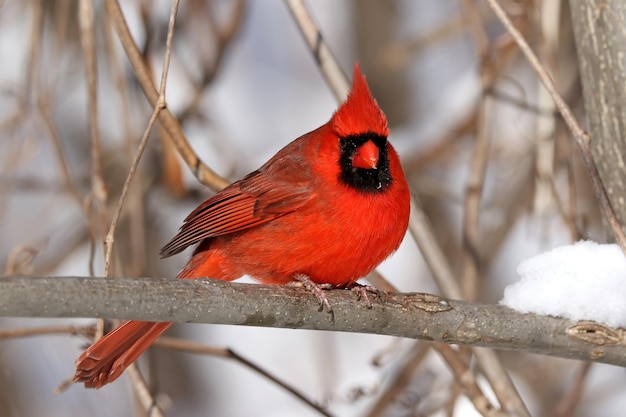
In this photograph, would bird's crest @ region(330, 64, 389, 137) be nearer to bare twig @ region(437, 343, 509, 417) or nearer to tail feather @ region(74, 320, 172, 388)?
bare twig @ region(437, 343, 509, 417)

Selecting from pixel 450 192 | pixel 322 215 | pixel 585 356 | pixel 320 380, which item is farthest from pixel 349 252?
pixel 450 192

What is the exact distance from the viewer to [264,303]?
6.19 ft

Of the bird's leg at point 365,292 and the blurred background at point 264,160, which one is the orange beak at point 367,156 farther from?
the blurred background at point 264,160

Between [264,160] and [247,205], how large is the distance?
150cm

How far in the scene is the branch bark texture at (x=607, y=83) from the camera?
91.3 inches

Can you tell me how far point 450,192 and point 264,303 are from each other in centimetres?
242

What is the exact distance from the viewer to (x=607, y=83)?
2359 millimetres

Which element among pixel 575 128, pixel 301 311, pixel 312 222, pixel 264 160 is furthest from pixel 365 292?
pixel 264 160

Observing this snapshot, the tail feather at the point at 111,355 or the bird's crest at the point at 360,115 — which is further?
the bird's crest at the point at 360,115

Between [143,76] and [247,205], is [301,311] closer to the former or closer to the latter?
[247,205]

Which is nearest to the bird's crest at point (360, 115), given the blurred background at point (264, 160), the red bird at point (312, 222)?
the red bird at point (312, 222)

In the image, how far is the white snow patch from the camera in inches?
83.8

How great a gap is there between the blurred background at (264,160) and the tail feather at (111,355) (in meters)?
0.80

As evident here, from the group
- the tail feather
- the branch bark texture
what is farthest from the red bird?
the branch bark texture
